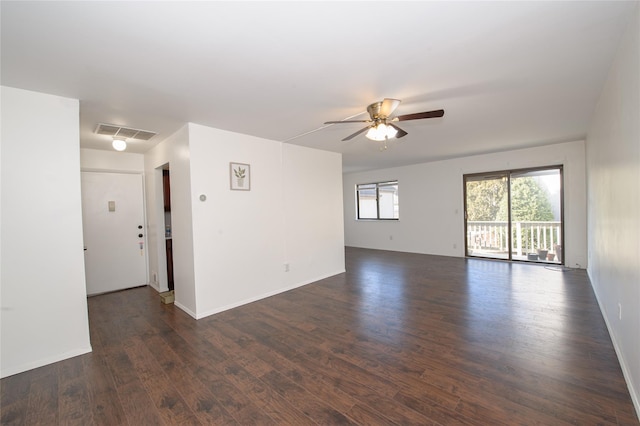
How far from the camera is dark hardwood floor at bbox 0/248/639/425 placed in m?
1.78

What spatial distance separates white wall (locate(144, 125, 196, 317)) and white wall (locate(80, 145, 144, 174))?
36cm

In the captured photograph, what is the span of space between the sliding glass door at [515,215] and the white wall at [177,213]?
599 cm

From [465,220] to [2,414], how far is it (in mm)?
7402

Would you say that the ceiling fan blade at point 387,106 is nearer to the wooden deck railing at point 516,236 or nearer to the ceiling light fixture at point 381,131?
the ceiling light fixture at point 381,131

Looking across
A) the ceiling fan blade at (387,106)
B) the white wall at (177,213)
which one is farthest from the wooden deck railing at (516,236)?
the white wall at (177,213)

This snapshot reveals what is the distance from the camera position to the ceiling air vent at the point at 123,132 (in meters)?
3.30

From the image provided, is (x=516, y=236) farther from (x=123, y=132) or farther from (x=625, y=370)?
(x=123, y=132)

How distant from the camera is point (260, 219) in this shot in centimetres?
409

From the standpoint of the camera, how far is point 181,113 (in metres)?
2.97

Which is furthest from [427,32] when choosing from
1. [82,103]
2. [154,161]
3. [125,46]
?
[154,161]

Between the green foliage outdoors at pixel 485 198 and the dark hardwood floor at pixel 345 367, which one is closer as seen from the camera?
the dark hardwood floor at pixel 345 367

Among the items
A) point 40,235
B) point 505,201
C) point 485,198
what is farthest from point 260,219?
point 505,201

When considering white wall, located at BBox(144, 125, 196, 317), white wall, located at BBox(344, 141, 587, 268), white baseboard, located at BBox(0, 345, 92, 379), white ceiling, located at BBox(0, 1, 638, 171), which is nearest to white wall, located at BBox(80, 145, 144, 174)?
white wall, located at BBox(144, 125, 196, 317)

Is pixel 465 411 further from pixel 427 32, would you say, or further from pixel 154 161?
pixel 154 161
